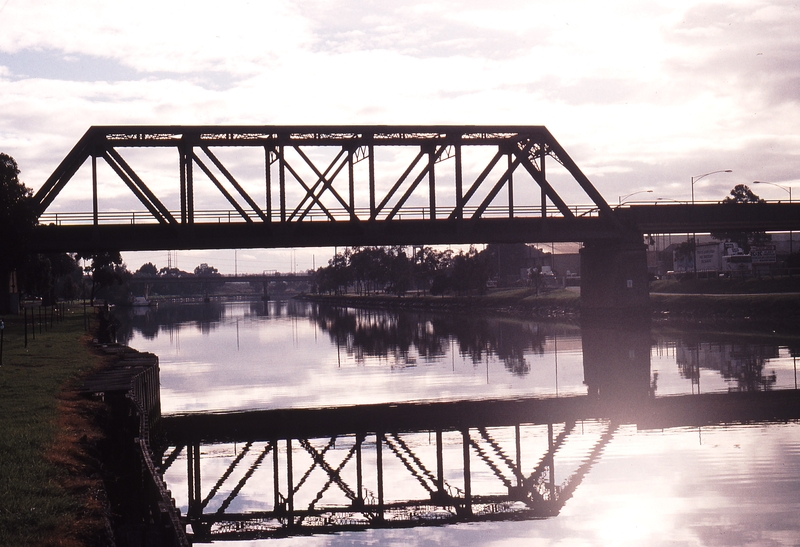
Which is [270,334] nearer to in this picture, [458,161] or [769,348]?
[458,161]

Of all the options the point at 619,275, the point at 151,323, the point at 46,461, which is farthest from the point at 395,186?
the point at 151,323

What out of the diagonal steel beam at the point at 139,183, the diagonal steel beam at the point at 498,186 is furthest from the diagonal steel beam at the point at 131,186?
the diagonal steel beam at the point at 498,186

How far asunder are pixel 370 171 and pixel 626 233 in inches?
816

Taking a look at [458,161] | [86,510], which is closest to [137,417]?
[86,510]

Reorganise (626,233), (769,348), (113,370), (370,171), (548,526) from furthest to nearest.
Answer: (626,233) → (370,171) → (769,348) → (113,370) → (548,526)

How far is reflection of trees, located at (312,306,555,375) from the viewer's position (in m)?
55.9

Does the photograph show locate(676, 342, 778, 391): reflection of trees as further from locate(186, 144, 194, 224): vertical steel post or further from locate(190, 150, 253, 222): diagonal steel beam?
locate(186, 144, 194, 224): vertical steel post

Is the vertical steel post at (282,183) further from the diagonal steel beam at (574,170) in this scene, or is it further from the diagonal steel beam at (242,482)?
the diagonal steel beam at (242,482)

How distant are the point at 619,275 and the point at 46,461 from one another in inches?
2314

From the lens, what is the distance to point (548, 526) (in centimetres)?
1750

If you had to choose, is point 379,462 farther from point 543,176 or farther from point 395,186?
point 543,176

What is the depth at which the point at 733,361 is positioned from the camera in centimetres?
4491

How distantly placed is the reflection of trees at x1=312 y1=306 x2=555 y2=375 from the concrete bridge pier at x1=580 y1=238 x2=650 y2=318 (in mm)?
5760

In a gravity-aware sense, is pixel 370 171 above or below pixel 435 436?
above
